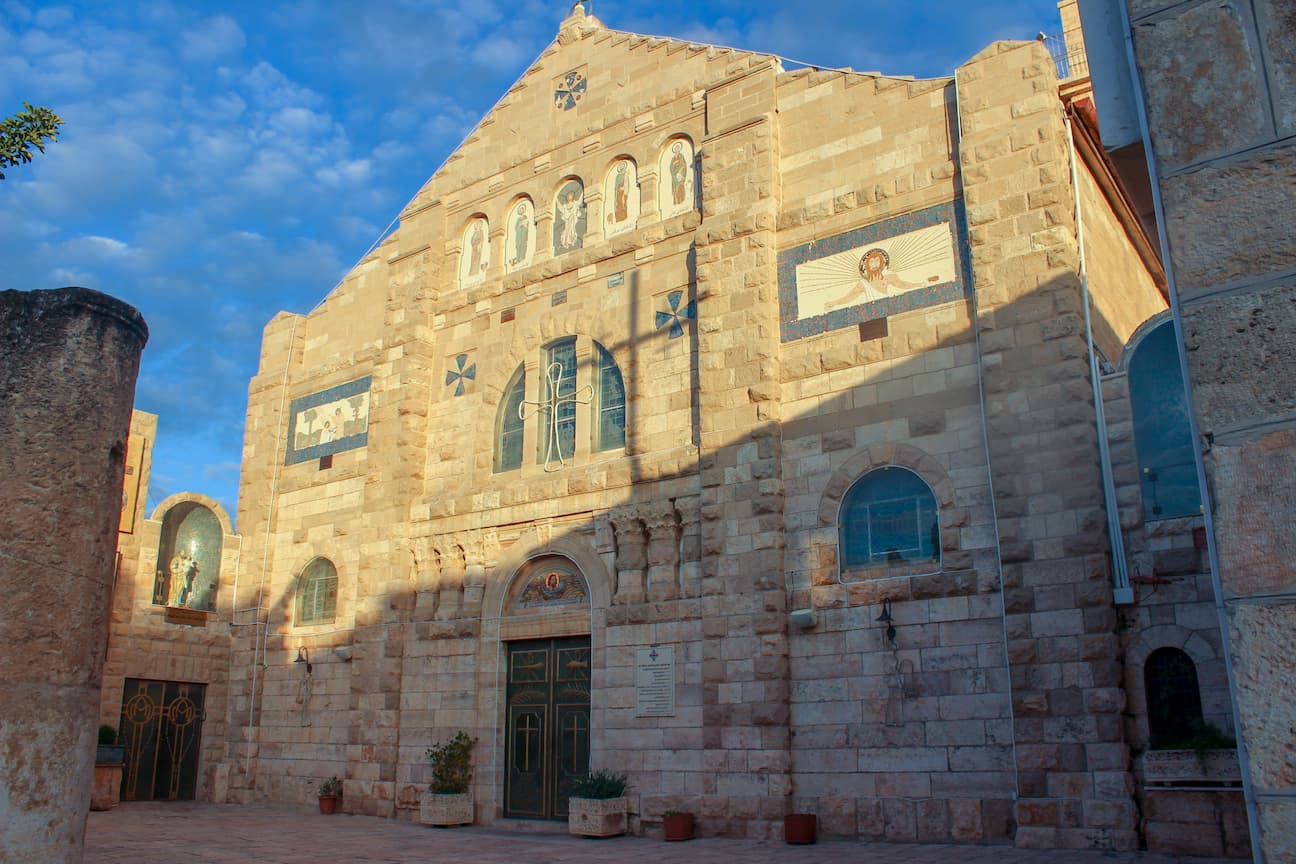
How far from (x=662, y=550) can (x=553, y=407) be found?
3508mm

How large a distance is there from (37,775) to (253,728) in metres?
16.0

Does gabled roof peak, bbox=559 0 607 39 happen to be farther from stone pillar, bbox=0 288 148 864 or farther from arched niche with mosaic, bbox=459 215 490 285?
stone pillar, bbox=0 288 148 864

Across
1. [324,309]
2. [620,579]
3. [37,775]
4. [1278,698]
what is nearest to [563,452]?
[620,579]

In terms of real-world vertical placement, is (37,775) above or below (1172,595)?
below

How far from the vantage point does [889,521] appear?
13.5m

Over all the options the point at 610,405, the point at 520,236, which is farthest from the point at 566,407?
the point at 520,236

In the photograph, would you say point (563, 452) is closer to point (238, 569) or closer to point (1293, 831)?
point (238, 569)

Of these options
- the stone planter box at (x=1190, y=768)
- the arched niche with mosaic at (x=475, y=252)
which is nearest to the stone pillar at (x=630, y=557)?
the arched niche with mosaic at (x=475, y=252)

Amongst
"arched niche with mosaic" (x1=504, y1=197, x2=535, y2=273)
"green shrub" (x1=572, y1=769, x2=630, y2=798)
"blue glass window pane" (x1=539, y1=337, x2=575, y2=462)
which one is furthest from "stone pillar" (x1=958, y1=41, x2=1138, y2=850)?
"arched niche with mosaic" (x1=504, y1=197, x2=535, y2=273)

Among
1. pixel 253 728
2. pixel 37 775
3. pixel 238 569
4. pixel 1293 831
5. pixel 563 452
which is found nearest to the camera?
pixel 1293 831

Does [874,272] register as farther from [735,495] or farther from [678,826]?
[678,826]

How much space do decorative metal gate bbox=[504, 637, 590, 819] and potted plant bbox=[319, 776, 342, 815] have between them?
353 cm

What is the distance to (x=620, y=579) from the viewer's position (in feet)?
51.2

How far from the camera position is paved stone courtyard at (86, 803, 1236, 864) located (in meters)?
11.0
